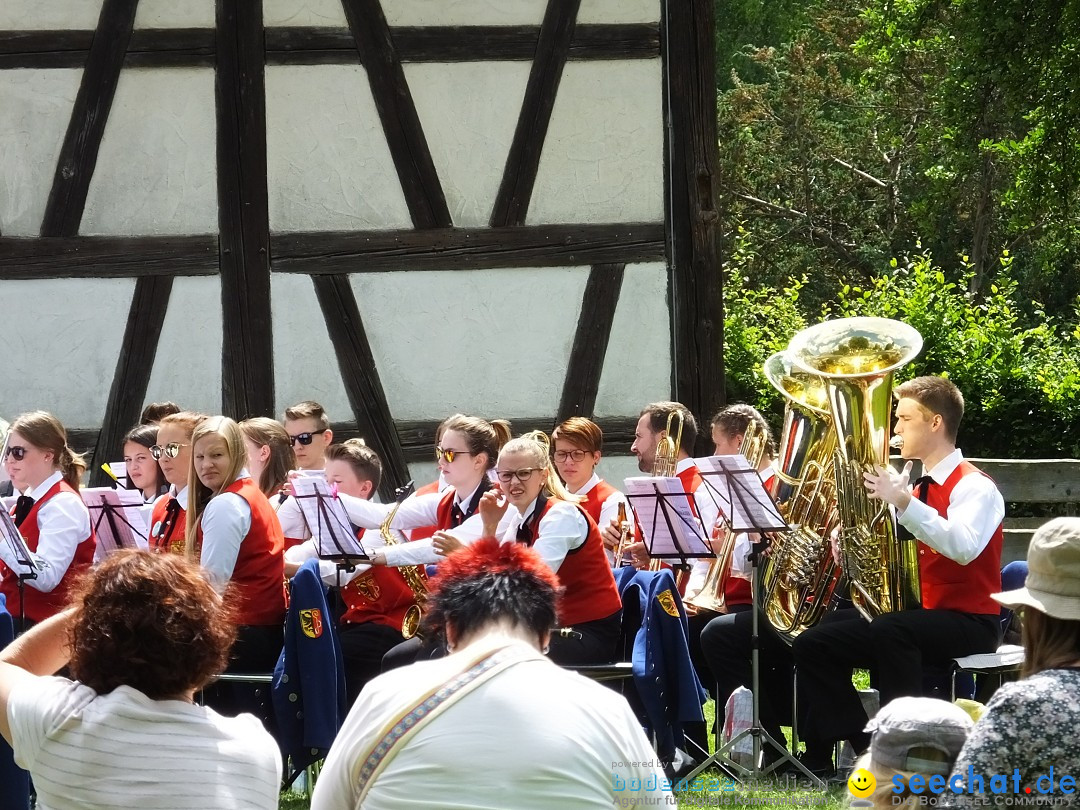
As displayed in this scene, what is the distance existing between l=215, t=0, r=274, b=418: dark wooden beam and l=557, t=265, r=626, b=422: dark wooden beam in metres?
1.91

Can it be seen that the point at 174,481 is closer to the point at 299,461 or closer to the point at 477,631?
the point at 299,461

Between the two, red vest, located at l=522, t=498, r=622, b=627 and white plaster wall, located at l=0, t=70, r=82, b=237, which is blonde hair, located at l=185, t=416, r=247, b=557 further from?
white plaster wall, located at l=0, t=70, r=82, b=237

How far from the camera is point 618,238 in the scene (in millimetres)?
9227

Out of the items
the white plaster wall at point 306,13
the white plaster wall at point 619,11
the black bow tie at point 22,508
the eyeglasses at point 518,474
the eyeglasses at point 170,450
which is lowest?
the black bow tie at point 22,508

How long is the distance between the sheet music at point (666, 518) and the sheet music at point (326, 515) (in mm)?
1168

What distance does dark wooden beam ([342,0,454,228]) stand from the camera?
30.2 ft

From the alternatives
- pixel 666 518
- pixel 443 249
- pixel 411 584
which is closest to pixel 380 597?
pixel 411 584

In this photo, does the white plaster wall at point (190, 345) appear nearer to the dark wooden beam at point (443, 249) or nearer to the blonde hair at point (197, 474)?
the dark wooden beam at point (443, 249)

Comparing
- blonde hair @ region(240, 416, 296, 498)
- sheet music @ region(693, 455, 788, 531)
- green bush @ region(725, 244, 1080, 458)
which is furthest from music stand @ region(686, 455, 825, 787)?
green bush @ region(725, 244, 1080, 458)

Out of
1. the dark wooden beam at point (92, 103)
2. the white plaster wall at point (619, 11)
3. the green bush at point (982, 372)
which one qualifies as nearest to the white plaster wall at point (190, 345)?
the dark wooden beam at point (92, 103)

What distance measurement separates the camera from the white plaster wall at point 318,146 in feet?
30.1

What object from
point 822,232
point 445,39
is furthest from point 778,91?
point 445,39

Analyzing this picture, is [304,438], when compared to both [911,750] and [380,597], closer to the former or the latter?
[380,597]

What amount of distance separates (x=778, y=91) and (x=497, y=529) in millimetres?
20740
